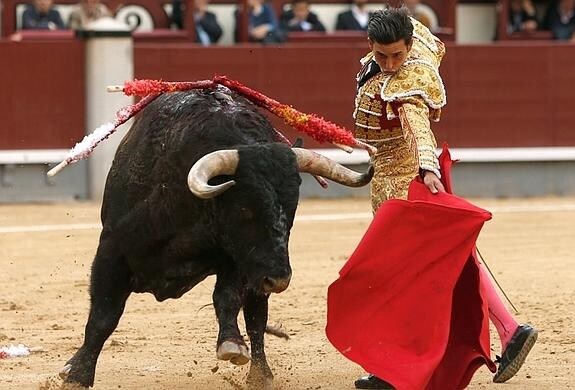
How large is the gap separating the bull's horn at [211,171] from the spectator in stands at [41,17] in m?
6.98

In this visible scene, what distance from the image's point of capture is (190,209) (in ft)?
13.7

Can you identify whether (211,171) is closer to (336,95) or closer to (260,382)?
(260,382)

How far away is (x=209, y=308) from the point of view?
612cm

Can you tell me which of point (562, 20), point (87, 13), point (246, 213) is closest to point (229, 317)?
point (246, 213)

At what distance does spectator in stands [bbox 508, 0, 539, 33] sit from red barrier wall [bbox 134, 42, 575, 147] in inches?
47.8

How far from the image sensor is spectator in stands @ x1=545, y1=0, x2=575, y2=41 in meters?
11.9

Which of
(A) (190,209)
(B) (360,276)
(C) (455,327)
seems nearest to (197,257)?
(A) (190,209)

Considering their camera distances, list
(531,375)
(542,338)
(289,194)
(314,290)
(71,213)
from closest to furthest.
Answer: (289,194) < (531,375) < (542,338) < (314,290) < (71,213)

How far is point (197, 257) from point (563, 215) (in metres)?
5.59

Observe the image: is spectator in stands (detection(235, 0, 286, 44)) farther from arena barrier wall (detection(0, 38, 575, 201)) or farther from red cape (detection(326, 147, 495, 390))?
red cape (detection(326, 147, 495, 390))

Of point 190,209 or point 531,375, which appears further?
point 531,375

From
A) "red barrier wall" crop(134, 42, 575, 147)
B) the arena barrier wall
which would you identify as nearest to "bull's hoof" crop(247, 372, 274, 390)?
the arena barrier wall

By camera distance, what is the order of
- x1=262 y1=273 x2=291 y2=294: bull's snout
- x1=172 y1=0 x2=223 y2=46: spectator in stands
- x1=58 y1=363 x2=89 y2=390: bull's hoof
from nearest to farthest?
x1=262 y1=273 x2=291 y2=294: bull's snout
x1=58 y1=363 x2=89 y2=390: bull's hoof
x1=172 y1=0 x2=223 y2=46: spectator in stands

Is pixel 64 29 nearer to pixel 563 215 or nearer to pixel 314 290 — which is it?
pixel 563 215
